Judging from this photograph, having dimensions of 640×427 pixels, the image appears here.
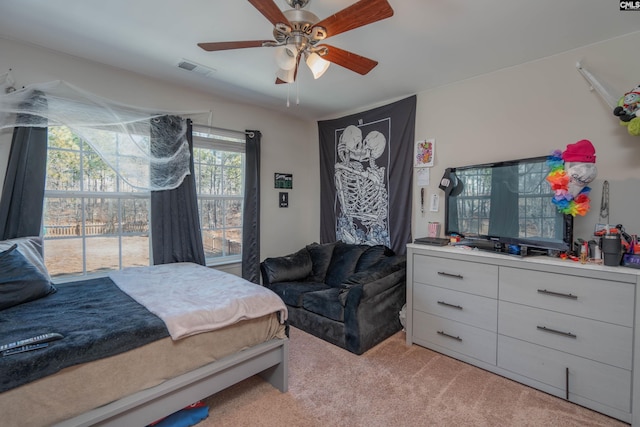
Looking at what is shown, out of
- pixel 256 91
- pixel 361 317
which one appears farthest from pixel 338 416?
pixel 256 91

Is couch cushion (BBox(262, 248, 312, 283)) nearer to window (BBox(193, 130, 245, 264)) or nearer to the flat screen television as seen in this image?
window (BBox(193, 130, 245, 264))

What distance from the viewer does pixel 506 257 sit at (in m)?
2.14

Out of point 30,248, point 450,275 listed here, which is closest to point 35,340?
point 30,248

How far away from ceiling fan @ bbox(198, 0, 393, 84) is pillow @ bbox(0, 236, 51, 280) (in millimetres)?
1897

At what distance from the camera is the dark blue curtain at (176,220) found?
286 cm

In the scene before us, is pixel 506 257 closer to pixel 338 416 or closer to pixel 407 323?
pixel 407 323

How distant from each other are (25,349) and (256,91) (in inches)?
110

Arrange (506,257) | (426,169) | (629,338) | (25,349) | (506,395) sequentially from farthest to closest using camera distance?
(426,169) < (506,257) < (506,395) < (629,338) < (25,349)

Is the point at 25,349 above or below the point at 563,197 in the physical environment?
below

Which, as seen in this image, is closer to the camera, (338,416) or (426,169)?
(338,416)

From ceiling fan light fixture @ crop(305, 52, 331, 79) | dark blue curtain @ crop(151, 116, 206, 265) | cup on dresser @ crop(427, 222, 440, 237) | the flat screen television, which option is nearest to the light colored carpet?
the flat screen television

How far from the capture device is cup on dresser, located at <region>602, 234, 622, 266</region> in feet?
5.79

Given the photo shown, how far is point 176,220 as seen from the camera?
2.97 meters

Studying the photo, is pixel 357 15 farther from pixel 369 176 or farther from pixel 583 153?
pixel 369 176
